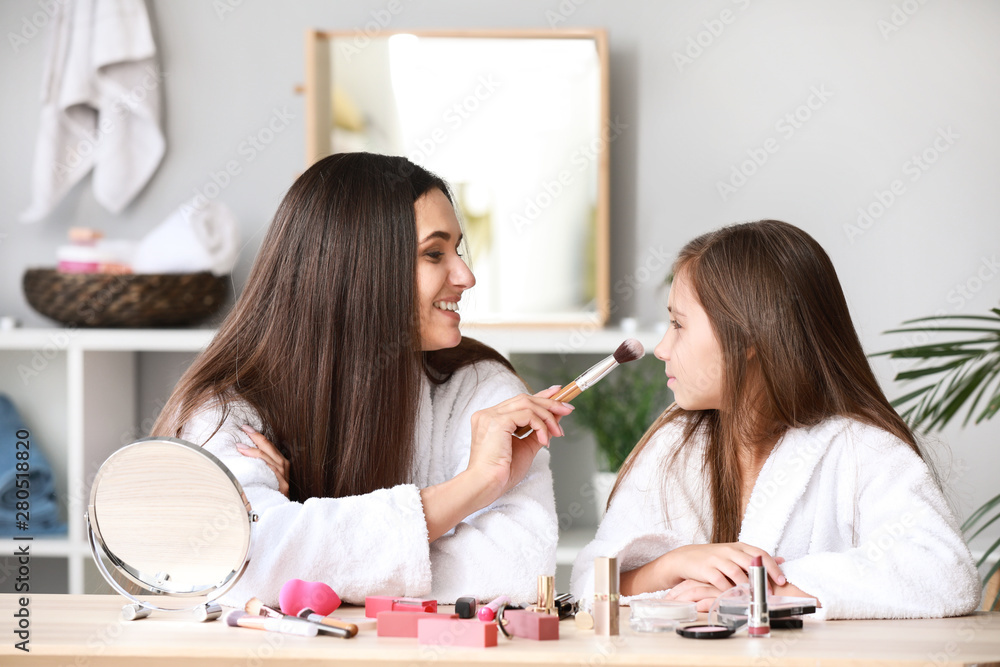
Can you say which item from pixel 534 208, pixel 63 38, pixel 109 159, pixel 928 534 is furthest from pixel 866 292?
pixel 63 38

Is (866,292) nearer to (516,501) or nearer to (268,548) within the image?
(516,501)

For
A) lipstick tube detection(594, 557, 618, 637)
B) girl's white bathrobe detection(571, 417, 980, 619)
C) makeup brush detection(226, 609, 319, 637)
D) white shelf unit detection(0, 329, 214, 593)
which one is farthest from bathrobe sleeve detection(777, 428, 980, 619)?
white shelf unit detection(0, 329, 214, 593)

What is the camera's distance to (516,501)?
107 cm

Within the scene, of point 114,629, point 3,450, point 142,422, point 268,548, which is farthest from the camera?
point 142,422

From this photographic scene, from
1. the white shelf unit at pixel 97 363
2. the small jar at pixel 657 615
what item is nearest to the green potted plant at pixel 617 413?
the white shelf unit at pixel 97 363

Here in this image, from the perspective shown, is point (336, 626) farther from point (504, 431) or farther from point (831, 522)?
point (831, 522)

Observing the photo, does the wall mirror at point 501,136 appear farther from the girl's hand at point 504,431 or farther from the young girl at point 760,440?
the girl's hand at point 504,431

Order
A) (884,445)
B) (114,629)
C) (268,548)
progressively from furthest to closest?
(884,445)
(268,548)
(114,629)

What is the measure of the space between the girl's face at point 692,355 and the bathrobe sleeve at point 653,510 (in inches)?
3.3

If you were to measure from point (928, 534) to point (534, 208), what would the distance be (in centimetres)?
119

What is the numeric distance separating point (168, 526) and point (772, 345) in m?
0.71

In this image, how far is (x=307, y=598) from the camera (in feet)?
2.78

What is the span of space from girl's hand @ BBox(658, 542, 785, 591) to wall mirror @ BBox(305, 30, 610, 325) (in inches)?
39.1

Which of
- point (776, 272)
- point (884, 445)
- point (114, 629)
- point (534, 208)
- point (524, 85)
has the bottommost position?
point (114, 629)
